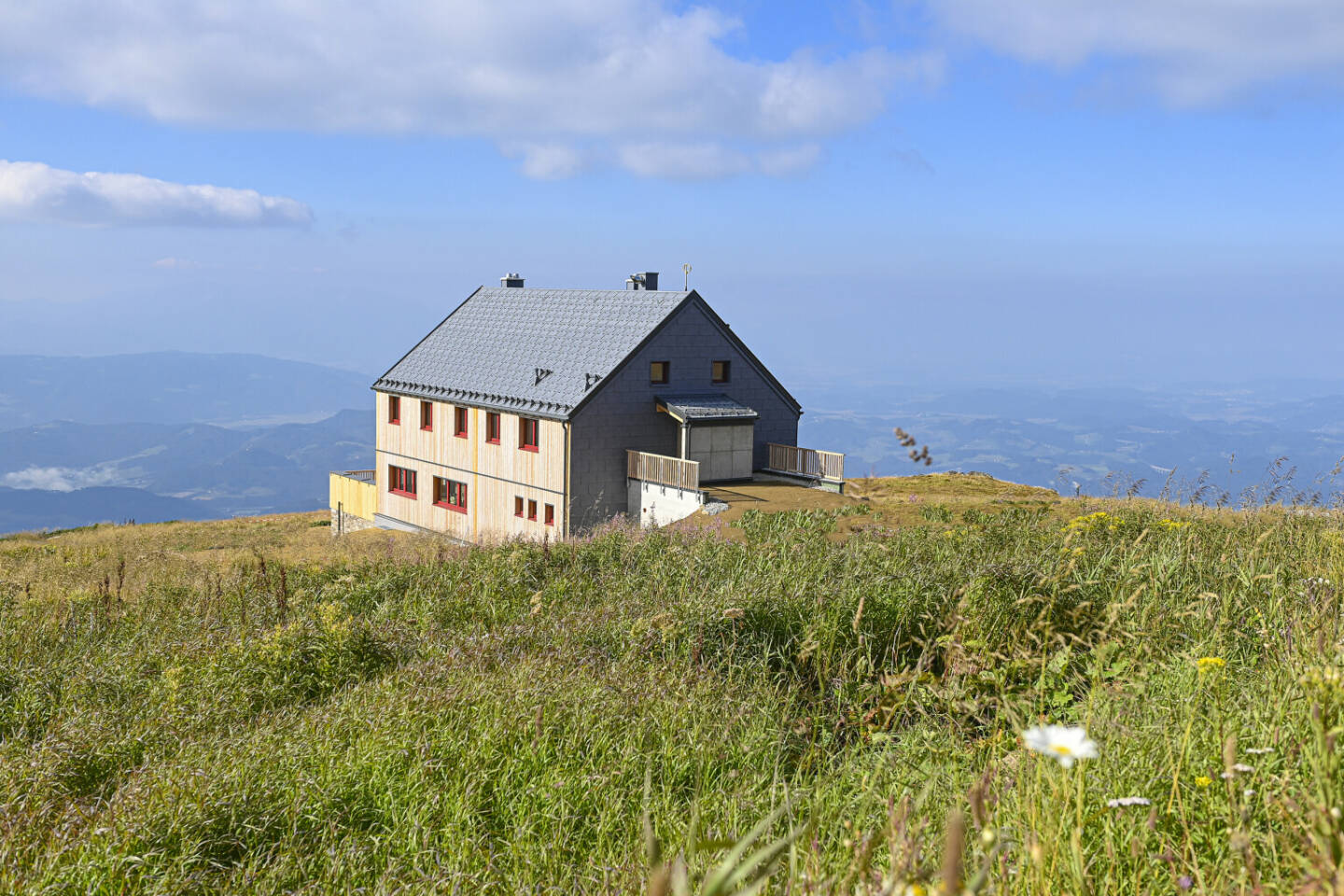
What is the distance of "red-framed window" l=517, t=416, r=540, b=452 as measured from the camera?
2984 cm

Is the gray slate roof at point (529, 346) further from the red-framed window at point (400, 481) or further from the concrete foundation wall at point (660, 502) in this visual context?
the concrete foundation wall at point (660, 502)

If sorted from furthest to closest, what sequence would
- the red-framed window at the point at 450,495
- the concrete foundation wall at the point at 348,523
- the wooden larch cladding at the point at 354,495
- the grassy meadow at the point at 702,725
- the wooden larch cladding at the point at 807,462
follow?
the concrete foundation wall at the point at 348,523
the wooden larch cladding at the point at 354,495
the red-framed window at the point at 450,495
the wooden larch cladding at the point at 807,462
the grassy meadow at the point at 702,725

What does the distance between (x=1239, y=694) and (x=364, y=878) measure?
4198 mm

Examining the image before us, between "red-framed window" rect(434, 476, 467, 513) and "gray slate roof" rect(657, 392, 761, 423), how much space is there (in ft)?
25.9

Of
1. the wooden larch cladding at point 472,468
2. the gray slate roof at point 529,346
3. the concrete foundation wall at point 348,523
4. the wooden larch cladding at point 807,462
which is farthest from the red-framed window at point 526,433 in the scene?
the concrete foundation wall at point 348,523

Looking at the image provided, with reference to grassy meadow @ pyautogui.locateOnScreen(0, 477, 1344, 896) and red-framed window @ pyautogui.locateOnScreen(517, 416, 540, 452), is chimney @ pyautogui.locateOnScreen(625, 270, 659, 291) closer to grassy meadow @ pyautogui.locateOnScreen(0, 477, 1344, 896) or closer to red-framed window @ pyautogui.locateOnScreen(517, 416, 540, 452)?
red-framed window @ pyautogui.locateOnScreen(517, 416, 540, 452)

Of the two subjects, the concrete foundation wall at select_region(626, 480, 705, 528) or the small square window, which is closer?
the concrete foundation wall at select_region(626, 480, 705, 528)

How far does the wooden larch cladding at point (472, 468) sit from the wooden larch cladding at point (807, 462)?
6.99 meters

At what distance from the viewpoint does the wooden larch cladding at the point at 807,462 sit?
2945 centimetres

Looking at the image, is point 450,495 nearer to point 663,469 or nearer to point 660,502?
point 660,502

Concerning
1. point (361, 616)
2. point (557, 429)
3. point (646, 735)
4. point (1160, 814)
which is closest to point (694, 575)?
point (361, 616)

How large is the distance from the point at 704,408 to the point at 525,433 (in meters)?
5.49

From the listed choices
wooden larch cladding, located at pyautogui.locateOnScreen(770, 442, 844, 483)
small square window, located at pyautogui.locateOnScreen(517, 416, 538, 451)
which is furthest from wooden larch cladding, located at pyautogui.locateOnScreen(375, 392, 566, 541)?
wooden larch cladding, located at pyautogui.locateOnScreen(770, 442, 844, 483)

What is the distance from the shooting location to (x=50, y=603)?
9.60m
